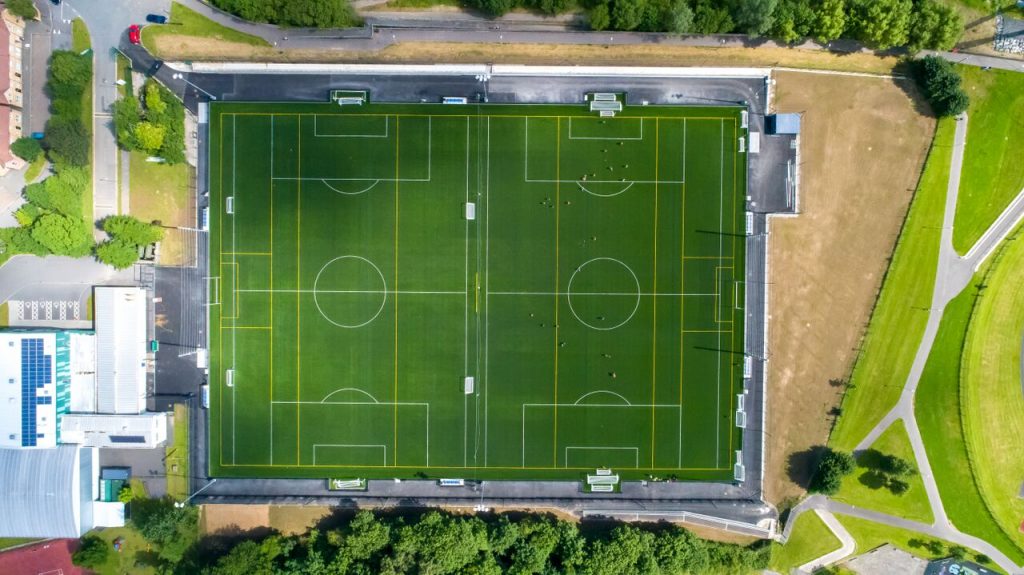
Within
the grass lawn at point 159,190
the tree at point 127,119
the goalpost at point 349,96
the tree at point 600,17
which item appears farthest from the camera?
the grass lawn at point 159,190

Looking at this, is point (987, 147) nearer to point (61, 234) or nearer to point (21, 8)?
point (61, 234)

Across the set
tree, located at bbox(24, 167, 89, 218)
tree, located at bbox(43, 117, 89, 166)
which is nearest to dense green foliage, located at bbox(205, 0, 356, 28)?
tree, located at bbox(43, 117, 89, 166)

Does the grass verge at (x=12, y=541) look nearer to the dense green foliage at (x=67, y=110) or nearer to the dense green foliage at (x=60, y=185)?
the dense green foliage at (x=60, y=185)

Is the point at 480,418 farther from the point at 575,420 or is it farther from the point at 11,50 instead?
the point at 11,50

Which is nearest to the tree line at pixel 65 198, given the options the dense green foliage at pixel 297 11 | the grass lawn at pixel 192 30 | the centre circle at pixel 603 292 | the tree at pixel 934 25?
the grass lawn at pixel 192 30

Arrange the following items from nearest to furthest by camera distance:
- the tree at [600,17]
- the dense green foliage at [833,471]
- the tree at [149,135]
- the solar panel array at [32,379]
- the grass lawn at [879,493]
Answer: the tree at [149,135] < the solar panel array at [32,379] < the tree at [600,17] < the dense green foliage at [833,471] < the grass lawn at [879,493]

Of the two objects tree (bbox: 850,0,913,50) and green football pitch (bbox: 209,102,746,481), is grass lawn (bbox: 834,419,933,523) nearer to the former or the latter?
green football pitch (bbox: 209,102,746,481)

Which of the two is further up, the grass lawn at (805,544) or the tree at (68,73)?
the tree at (68,73)

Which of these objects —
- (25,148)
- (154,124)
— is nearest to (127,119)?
Answer: (154,124)
